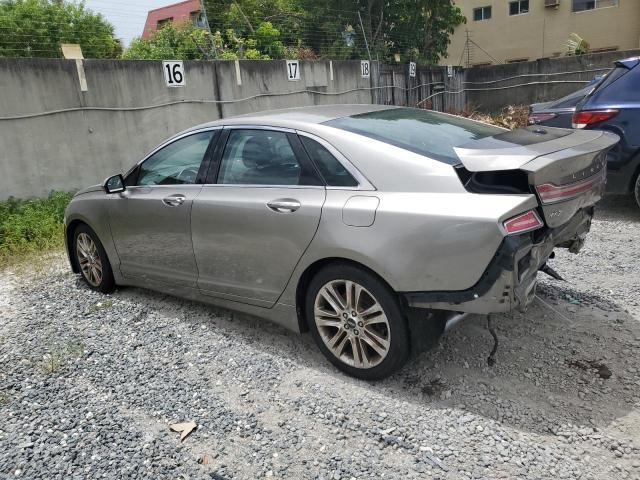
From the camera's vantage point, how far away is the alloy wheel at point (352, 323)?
118 inches

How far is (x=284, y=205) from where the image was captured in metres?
3.28

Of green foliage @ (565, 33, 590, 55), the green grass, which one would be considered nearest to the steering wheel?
the green grass

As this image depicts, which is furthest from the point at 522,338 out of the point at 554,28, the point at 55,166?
the point at 554,28

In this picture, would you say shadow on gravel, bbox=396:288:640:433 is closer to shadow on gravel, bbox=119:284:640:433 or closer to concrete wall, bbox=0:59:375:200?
shadow on gravel, bbox=119:284:640:433

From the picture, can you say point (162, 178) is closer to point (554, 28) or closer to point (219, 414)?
point (219, 414)

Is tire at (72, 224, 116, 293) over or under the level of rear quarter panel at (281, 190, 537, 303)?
under

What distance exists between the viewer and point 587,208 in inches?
134

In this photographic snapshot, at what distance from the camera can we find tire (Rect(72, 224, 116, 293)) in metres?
4.80

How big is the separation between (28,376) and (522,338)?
3.30 meters

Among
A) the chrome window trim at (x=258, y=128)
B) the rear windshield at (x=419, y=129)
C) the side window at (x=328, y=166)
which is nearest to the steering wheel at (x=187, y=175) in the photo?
the chrome window trim at (x=258, y=128)

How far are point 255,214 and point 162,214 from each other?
1.02 m

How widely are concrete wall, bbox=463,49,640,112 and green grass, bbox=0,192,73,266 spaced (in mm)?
13796

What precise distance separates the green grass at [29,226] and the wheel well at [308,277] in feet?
14.6

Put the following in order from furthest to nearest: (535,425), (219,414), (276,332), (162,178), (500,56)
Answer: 1. (500,56)
2. (162,178)
3. (276,332)
4. (219,414)
5. (535,425)
